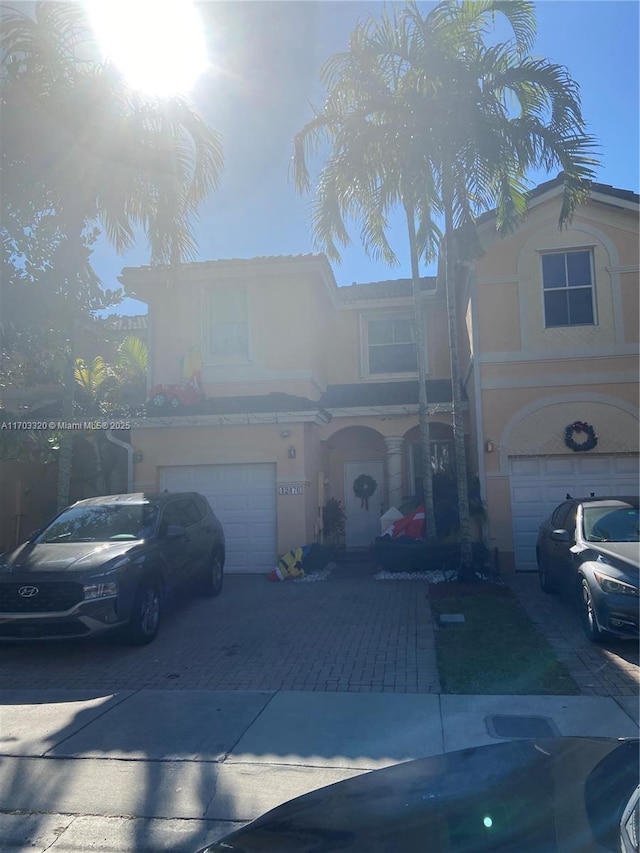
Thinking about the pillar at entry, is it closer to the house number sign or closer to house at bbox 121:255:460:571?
house at bbox 121:255:460:571

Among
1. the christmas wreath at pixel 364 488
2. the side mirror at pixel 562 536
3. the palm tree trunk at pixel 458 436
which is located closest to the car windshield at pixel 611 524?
the side mirror at pixel 562 536

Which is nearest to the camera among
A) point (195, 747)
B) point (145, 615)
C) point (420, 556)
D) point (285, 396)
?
point (195, 747)

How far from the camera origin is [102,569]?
23.3ft

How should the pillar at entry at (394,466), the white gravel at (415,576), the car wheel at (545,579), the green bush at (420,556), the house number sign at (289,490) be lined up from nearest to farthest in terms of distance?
the car wheel at (545,579)
the white gravel at (415,576)
the green bush at (420,556)
the house number sign at (289,490)
the pillar at entry at (394,466)

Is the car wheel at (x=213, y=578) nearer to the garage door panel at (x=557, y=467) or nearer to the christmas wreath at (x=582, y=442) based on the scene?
the garage door panel at (x=557, y=467)

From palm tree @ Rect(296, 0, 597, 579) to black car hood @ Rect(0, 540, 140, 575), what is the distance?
5681mm

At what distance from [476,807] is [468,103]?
10099 millimetres

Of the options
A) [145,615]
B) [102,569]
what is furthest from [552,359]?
[102,569]

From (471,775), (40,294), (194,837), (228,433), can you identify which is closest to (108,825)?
(194,837)

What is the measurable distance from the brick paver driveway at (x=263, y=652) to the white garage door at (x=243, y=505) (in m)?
2.60

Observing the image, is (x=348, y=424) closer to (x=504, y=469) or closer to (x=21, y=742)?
(x=504, y=469)

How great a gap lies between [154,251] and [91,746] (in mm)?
8465

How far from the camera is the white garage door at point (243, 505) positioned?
1276cm

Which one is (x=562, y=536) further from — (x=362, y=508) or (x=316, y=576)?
(x=362, y=508)
